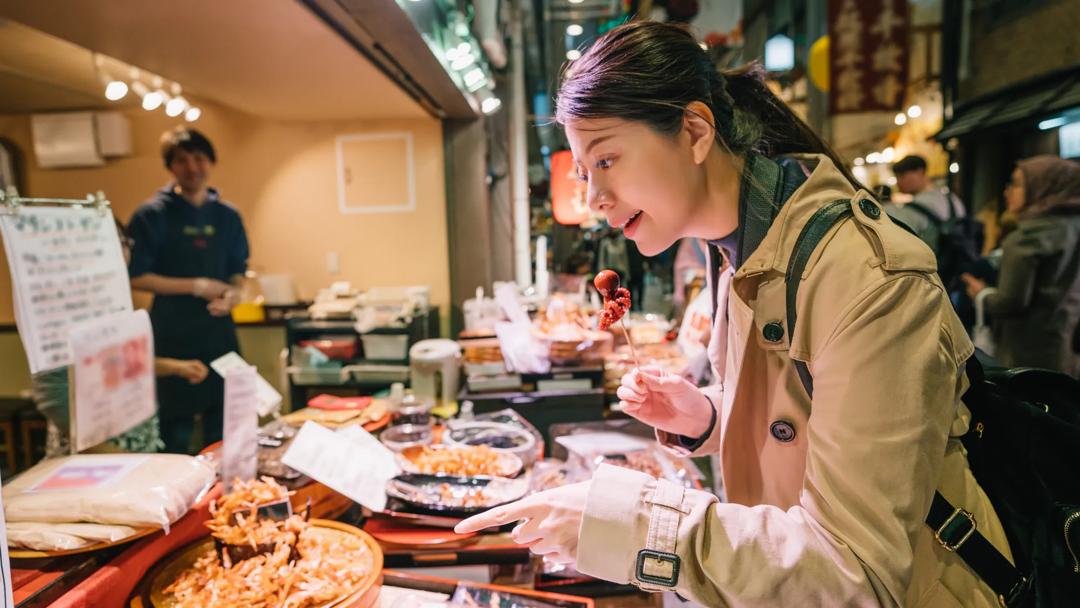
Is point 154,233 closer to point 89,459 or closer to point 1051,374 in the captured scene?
point 89,459

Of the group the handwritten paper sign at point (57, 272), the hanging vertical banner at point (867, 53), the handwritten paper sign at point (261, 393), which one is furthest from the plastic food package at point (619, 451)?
the hanging vertical banner at point (867, 53)

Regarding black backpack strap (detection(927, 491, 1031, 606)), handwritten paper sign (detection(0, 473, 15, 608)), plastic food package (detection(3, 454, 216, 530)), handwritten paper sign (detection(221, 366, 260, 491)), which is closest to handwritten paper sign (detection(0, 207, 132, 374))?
plastic food package (detection(3, 454, 216, 530))

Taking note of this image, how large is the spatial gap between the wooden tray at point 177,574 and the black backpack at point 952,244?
5368 mm

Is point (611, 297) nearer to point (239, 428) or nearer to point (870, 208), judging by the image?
point (870, 208)

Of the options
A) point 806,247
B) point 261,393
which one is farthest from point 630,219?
point 261,393

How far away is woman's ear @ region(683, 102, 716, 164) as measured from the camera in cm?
112

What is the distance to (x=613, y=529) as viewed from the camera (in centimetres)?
95

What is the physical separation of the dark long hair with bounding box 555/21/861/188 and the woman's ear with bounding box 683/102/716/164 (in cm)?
2

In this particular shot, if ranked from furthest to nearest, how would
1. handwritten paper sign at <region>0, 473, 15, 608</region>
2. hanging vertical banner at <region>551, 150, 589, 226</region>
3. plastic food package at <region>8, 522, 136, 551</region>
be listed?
1. hanging vertical banner at <region>551, 150, 589, 226</region>
2. plastic food package at <region>8, 522, 136, 551</region>
3. handwritten paper sign at <region>0, 473, 15, 608</region>

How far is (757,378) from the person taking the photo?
3.82ft

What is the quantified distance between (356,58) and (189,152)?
1281 mm

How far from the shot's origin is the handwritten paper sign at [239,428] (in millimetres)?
1663

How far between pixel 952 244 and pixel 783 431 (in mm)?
5083

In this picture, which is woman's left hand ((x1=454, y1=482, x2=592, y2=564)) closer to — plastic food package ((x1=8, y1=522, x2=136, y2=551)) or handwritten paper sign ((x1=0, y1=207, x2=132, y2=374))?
plastic food package ((x1=8, y1=522, x2=136, y2=551))
